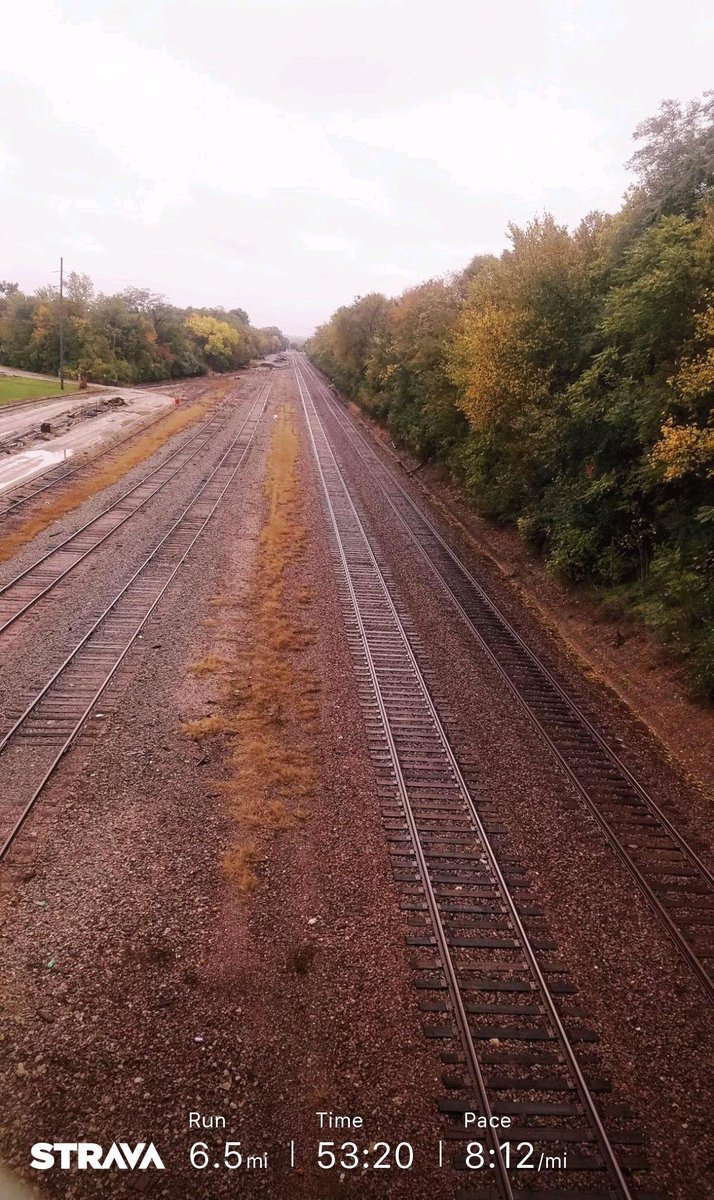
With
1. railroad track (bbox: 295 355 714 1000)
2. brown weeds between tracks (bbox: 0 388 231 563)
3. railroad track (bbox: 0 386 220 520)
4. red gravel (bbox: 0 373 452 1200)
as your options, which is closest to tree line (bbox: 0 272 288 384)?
brown weeds between tracks (bbox: 0 388 231 563)

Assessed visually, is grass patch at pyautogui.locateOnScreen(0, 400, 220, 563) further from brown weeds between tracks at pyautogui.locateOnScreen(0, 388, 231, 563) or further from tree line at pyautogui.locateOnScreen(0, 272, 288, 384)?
tree line at pyautogui.locateOnScreen(0, 272, 288, 384)

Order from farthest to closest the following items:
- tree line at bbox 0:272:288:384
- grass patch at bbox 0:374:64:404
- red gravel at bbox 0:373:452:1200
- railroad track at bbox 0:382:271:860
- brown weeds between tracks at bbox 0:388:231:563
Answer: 1. tree line at bbox 0:272:288:384
2. grass patch at bbox 0:374:64:404
3. brown weeds between tracks at bbox 0:388:231:563
4. railroad track at bbox 0:382:271:860
5. red gravel at bbox 0:373:452:1200

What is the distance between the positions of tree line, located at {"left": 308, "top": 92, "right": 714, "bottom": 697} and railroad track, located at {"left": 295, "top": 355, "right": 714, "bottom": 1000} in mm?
2938

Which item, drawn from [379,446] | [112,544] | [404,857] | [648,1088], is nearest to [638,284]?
[404,857]

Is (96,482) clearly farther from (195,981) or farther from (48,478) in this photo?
(195,981)

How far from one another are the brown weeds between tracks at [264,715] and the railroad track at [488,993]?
1.62m

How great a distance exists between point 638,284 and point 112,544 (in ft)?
58.2

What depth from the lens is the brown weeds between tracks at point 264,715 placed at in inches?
398

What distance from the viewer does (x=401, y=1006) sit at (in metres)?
7.32

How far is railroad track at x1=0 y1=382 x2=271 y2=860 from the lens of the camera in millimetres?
10038

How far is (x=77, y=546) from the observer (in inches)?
818

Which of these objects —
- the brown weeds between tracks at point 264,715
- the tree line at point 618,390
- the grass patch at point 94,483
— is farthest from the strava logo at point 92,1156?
the grass patch at point 94,483

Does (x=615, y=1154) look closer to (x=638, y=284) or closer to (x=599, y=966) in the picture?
(x=599, y=966)

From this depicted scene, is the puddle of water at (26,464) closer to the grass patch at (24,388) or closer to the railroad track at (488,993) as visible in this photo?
the grass patch at (24,388)
